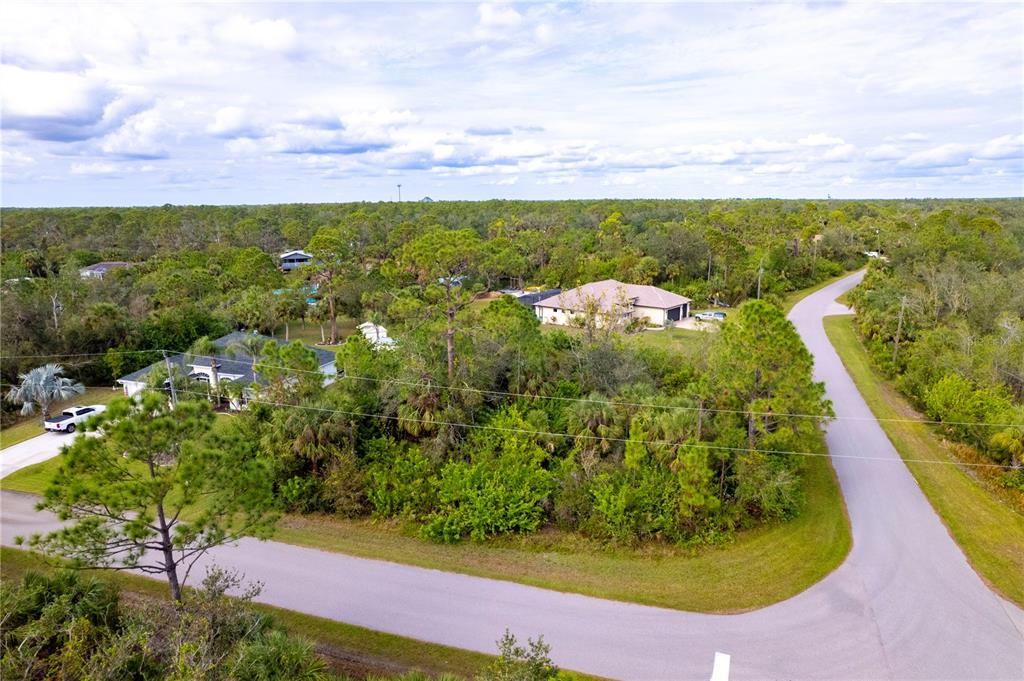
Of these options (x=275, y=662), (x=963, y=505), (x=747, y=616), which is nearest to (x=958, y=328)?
(x=963, y=505)

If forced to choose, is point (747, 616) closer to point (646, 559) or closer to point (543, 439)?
point (646, 559)

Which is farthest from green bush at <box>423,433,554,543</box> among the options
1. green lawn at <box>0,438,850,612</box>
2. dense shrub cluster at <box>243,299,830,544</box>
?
green lawn at <box>0,438,850,612</box>

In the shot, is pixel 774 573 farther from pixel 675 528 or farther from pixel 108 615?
pixel 108 615

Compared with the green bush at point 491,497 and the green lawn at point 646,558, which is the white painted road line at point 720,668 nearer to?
the green lawn at point 646,558

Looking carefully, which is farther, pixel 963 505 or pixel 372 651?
→ pixel 963 505

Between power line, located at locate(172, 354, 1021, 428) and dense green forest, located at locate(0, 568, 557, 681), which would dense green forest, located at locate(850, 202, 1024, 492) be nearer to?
power line, located at locate(172, 354, 1021, 428)

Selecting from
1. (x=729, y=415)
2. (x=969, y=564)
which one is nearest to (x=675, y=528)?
(x=729, y=415)
